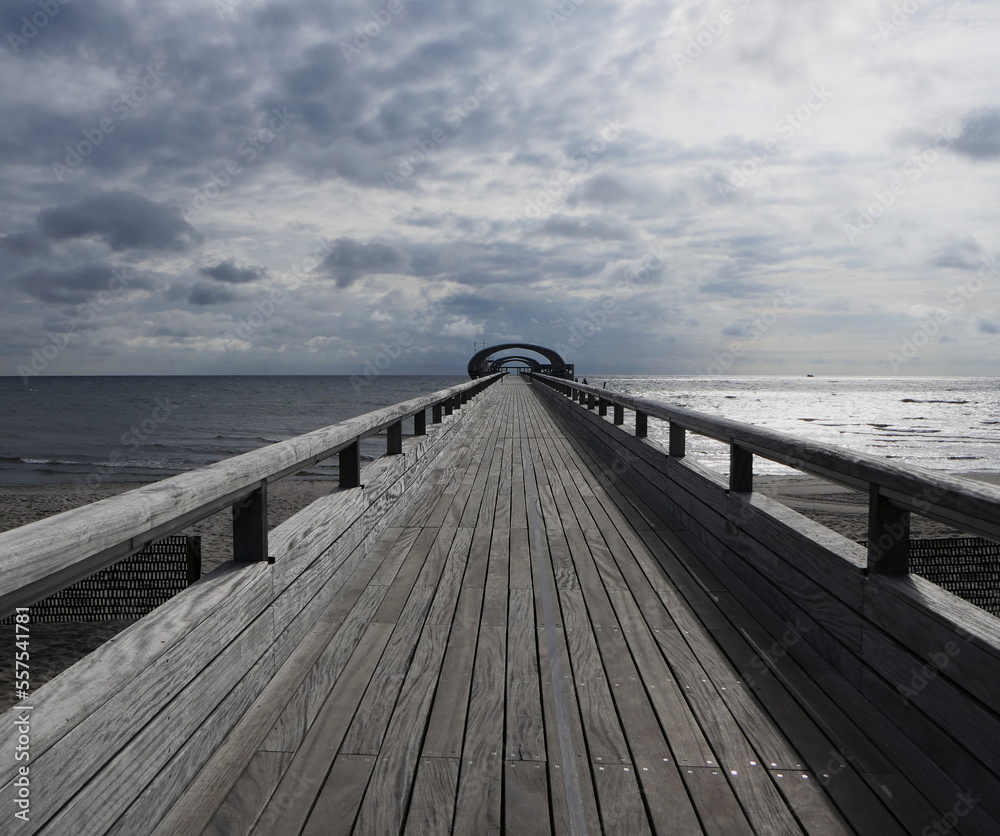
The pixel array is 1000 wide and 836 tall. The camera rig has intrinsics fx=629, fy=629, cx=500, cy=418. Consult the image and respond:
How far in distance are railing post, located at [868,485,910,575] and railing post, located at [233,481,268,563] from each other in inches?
86.6

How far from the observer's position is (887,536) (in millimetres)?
2174

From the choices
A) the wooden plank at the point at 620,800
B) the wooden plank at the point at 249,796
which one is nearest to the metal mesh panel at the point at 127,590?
the wooden plank at the point at 249,796

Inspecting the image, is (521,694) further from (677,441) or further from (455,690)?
(677,441)

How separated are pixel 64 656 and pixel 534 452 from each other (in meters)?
5.73

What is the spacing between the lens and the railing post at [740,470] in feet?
11.9

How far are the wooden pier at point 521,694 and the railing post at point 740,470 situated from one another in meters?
0.02

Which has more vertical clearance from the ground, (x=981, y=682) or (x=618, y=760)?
(x=981, y=682)

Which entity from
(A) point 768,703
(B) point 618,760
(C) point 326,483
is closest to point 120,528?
(B) point 618,760

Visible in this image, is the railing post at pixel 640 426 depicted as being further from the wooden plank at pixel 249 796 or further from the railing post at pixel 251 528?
the wooden plank at pixel 249 796

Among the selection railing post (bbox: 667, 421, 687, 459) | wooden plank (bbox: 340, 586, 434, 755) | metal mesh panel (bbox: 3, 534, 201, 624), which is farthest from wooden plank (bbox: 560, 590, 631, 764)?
metal mesh panel (bbox: 3, 534, 201, 624)

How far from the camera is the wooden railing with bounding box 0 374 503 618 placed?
119 cm

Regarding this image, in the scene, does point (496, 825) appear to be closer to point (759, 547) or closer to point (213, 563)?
point (759, 547)

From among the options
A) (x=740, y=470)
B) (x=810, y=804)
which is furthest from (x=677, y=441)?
(x=810, y=804)

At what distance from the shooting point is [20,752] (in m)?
1.21
